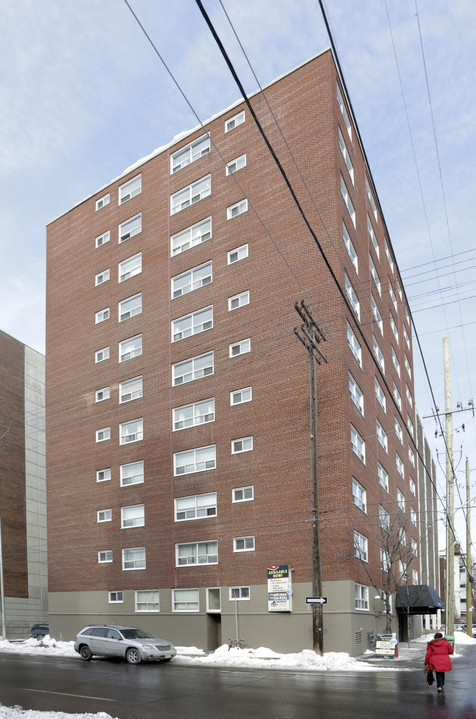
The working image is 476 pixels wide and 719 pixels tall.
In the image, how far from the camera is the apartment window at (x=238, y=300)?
40516 millimetres

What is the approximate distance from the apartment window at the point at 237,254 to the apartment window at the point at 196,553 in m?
15.7

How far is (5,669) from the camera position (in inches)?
1038

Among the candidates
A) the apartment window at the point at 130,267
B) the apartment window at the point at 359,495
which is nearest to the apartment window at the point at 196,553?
the apartment window at the point at 359,495

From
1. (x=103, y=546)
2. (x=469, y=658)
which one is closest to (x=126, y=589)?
(x=103, y=546)

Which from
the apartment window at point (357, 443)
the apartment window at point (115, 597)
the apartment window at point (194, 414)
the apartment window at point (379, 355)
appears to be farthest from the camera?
the apartment window at point (379, 355)

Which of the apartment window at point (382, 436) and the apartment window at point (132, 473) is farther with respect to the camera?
the apartment window at point (382, 436)

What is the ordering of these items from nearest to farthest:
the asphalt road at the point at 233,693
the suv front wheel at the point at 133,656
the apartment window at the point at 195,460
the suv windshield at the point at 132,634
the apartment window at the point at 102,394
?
the asphalt road at the point at 233,693
the suv front wheel at the point at 133,656
the suv windshield at the point at 132,634
the apartment window at the point at 195,460
the apartment window at the point at 102,394

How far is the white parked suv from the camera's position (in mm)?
28812

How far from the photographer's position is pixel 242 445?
38750mm

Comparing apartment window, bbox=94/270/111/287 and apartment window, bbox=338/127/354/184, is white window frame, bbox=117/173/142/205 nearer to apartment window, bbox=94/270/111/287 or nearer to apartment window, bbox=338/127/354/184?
apartment window, bbox=94/270/111/287

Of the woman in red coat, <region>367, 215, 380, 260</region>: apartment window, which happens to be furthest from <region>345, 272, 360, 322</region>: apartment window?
the woman in red coat

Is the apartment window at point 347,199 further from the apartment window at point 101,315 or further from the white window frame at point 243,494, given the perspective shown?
the white window frame at point 243,494

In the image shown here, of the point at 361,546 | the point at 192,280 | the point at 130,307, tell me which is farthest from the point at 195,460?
the point at 130,307

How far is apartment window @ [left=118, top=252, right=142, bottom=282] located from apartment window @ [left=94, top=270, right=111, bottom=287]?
114 centimetres
